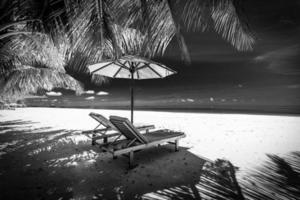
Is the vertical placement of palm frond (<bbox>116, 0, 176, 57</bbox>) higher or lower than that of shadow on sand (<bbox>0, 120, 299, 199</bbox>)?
higher

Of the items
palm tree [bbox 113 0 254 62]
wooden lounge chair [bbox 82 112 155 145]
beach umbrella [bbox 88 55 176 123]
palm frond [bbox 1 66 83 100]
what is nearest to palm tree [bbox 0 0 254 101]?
palm tree [bbox 113 0 254 62]

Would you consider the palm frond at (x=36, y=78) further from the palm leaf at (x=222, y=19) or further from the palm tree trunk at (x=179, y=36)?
the palm leaf at (x=222, y=19)

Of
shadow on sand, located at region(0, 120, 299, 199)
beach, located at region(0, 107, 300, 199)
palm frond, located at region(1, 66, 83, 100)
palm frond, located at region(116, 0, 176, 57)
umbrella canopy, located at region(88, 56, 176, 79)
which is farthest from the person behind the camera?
palm frond, located at region(1, 66, 83, 100)

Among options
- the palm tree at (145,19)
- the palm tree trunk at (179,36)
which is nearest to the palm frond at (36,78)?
the palm tree at (145,19)

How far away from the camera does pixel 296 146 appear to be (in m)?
4.71

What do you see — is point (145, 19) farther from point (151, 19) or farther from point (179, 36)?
point (179, 36)

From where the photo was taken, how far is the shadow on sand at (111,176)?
2287mm

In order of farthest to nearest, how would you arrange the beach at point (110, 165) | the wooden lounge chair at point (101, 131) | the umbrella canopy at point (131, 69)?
the umbrella canopy at point (131, 69) → the wooden lounge chair at point (101, 131) → the beach at point (110, 165)

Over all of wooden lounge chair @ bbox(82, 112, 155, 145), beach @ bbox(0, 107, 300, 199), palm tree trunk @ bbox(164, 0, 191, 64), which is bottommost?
beach @ bbox(0, 107, 300, 199)

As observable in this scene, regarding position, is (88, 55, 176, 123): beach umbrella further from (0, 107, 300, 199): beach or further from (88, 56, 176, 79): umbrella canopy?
(0, 107, 300, 199): beach

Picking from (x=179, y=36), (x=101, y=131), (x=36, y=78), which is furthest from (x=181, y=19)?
(x=36, y=78)

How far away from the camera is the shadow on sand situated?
2287 mm

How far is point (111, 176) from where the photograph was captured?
2.86 metres

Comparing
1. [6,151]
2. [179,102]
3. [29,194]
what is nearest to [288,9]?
[29,194]
